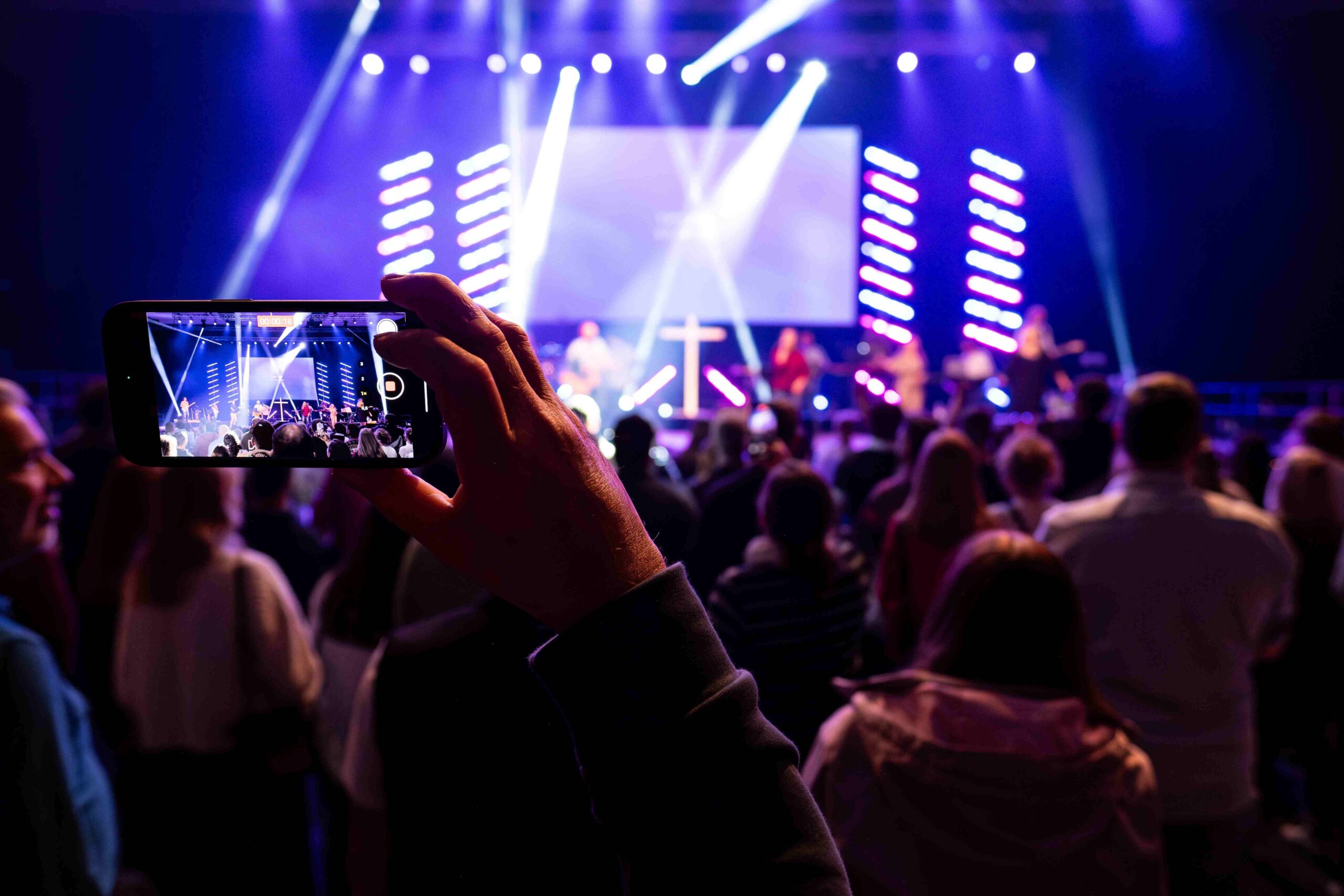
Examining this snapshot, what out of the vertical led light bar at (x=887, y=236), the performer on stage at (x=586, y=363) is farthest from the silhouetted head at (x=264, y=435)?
the vertical led light bar at (x=887, y=236)

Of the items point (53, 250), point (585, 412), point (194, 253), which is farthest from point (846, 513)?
point (53, 250)

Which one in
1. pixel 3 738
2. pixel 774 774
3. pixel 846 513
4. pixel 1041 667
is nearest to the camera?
pixel 774 774

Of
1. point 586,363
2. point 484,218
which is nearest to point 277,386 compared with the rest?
point 586,363

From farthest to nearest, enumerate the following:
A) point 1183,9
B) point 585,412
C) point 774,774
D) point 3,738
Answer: point 1183,9, point 585,412, point 3,738, point 774,774

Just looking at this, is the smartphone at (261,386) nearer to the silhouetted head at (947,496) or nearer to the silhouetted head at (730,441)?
the silhouetted head at (947,496)

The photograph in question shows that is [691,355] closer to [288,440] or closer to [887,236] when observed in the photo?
[887,236]

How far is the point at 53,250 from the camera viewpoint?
424 inches

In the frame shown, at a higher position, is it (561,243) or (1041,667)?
(561,243)

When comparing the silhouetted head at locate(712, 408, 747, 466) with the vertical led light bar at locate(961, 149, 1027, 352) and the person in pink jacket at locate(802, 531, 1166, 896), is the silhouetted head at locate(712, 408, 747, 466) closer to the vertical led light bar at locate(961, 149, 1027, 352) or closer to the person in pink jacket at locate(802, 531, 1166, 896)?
the person in pink jacket at locate(802, 531, 1166, 896)

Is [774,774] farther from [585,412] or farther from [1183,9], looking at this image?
[1183,9]

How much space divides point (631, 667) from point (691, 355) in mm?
10433

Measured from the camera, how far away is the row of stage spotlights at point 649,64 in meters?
10.7

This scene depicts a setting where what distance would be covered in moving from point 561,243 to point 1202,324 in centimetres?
816

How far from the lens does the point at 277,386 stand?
788mm
